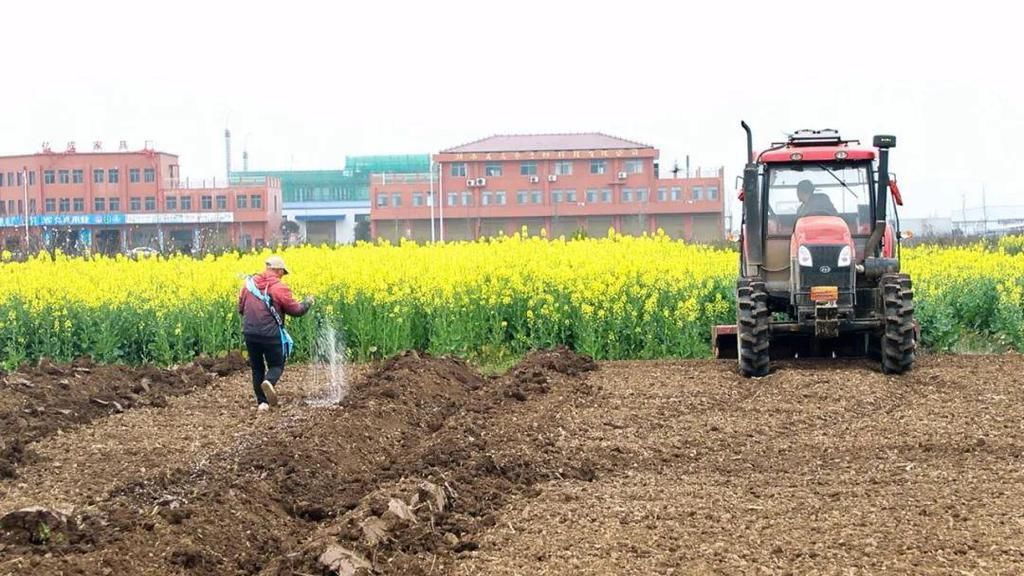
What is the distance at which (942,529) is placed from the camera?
8.12m

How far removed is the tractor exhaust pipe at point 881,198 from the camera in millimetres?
15180

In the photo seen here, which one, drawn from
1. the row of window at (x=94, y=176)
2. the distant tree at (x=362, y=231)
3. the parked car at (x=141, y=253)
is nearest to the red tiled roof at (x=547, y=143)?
the distant tree at (x=362, y=231)

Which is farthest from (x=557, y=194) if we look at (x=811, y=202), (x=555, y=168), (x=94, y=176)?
(x=811, y=202)

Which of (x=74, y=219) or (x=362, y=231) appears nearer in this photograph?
(x=74, y=219)

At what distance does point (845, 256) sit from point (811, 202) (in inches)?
45.3

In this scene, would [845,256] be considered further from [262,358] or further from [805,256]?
[262,358]

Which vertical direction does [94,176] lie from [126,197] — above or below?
above

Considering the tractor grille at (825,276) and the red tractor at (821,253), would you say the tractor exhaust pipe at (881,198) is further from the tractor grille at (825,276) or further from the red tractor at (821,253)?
the tractor grille at (825,276)

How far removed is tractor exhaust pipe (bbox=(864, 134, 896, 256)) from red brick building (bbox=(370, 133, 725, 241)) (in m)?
60.1

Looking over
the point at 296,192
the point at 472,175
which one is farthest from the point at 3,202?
the point at 296,192

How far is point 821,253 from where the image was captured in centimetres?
1523

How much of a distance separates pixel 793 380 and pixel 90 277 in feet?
39.9

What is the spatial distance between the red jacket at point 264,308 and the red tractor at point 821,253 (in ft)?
16.8

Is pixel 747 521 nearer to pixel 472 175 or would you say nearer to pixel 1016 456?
pixel 1016 456
